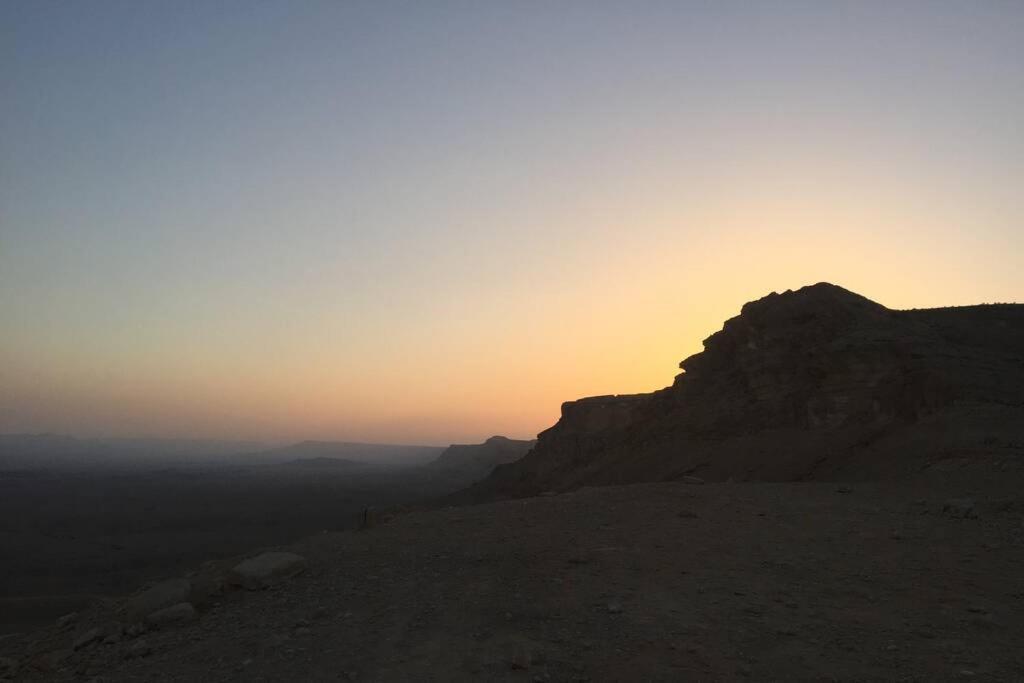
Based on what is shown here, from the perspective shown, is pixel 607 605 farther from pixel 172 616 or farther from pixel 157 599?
pixel 157 599

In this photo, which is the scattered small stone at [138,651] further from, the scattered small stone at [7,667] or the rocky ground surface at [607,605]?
the scattered small stone at [7,667]

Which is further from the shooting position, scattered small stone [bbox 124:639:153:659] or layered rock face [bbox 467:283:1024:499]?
layered rock face [bbox 467:283:1024:499]

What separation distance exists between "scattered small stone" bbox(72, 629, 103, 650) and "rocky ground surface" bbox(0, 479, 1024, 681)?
0.02 metres

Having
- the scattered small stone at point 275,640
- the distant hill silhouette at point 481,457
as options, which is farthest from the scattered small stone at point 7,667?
the distant hill silhouette at point 481,457

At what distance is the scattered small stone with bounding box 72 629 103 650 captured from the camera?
859 centimetres

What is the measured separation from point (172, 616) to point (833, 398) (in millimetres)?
18026

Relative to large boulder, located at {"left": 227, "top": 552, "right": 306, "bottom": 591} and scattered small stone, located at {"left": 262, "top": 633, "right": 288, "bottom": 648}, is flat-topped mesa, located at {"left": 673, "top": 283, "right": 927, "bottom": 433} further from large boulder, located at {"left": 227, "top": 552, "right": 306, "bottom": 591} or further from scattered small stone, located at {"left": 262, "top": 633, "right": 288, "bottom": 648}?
scattered small stone, located at {"left": 262, "top": 633, "right": 288, "bottom": 648}

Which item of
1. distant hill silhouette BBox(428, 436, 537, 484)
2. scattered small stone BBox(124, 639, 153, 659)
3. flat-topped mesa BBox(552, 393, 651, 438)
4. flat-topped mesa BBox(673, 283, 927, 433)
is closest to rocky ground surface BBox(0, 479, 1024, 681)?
scattered small stone BBox(124, 639, 153, 659)

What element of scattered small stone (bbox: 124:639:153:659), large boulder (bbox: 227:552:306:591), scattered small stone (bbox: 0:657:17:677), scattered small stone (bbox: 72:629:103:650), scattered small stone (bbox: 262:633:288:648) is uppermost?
large boulder (bbox: 227:552:306:591)

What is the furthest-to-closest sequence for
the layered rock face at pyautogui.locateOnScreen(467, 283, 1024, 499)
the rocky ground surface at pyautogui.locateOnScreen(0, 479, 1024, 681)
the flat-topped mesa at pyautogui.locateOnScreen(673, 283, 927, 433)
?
the flat-topped mesa at pyautogui.locateOnScreen(673, 283, 927, 433), the layered rock face at pyautogui.locateOnScreen(467, 283, 1024, 499), the rocky ground surface at pyautogui.locateOnScreen(0, 479, 1024, 681)

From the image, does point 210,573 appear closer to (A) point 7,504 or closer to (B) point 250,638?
(B) point 250,638

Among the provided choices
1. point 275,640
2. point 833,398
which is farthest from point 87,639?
point 833,398

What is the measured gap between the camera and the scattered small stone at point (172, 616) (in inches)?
337

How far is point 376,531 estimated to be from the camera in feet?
40.5
